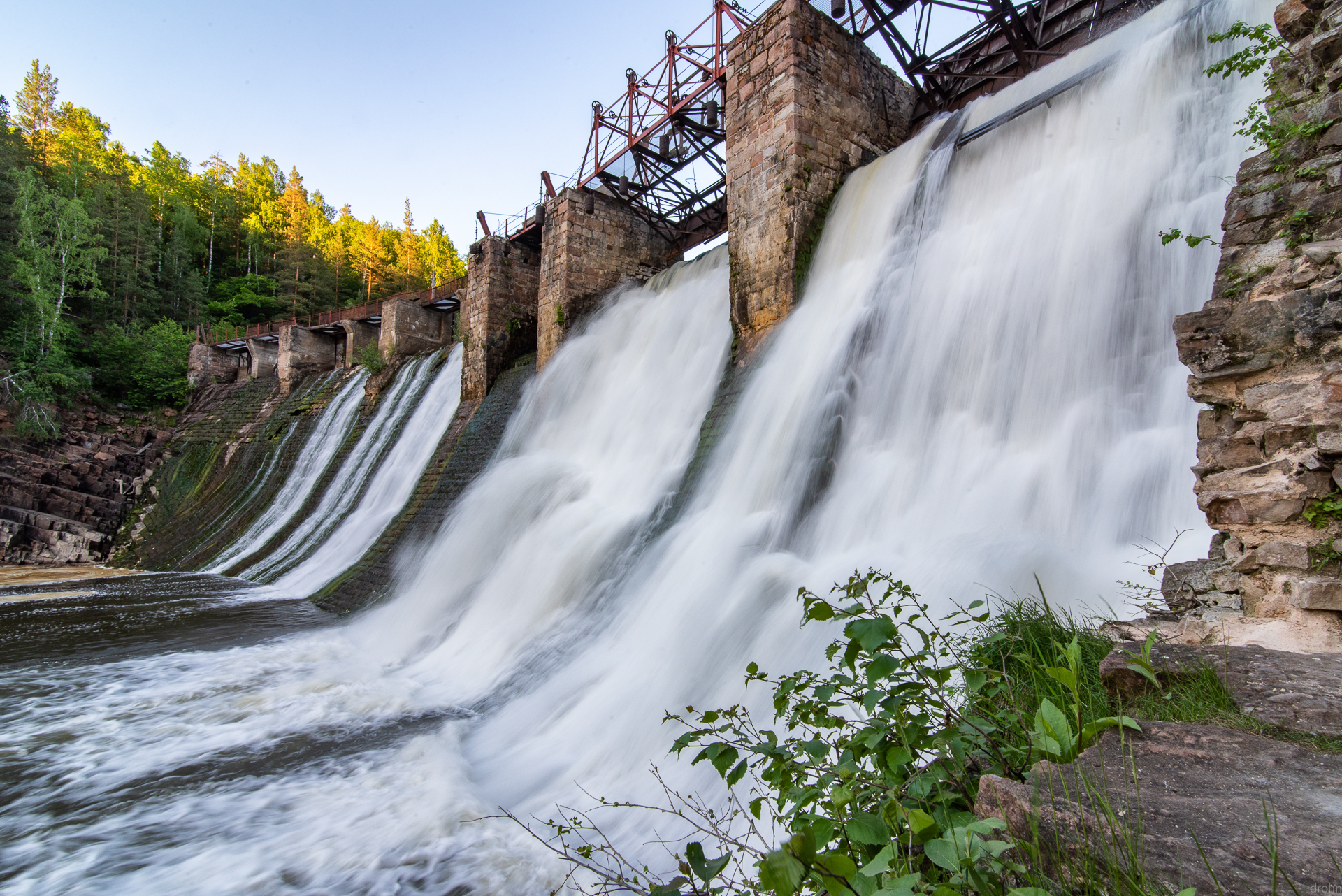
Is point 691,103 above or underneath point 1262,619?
above

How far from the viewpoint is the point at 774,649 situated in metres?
3.85

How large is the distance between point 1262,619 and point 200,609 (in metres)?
11.1

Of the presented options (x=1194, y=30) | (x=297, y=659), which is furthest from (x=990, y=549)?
(x=297, y=659)

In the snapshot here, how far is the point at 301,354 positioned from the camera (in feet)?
80.7

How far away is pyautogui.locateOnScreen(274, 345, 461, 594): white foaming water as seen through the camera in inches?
460

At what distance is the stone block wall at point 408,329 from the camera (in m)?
20.6

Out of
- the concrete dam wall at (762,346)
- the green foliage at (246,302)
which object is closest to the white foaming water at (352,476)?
the concrete dam wall at (762,346)

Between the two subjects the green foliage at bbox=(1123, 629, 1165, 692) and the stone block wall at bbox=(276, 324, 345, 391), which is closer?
the green foliage at bbox=(1123, 629, 1165, 692)

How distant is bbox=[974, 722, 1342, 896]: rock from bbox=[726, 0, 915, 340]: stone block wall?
649cm

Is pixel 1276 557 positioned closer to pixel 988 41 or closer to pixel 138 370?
pixel 988 41

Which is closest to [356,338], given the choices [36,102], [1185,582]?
[1185,582]

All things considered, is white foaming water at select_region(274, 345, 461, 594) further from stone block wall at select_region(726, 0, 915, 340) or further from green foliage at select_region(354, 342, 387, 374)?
stone block wall at select_region(726, 0, 915, 340)

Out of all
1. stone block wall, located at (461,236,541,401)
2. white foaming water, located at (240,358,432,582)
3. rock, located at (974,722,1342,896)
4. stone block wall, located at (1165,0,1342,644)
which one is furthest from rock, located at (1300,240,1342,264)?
stone block wall, located at (461,236,541,401)

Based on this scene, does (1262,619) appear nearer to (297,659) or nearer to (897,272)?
(897,272)
